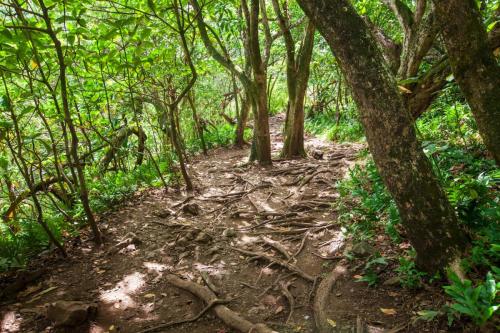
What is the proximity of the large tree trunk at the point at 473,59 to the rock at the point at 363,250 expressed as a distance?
68.7 inches

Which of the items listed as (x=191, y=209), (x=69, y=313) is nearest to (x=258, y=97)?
(x=191, y=209)

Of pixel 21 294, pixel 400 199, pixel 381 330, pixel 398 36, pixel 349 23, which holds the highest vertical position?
pixel 398 36

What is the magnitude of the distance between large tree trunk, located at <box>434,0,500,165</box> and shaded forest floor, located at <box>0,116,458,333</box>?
1.73 metres

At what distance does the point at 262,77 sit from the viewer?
358 inches

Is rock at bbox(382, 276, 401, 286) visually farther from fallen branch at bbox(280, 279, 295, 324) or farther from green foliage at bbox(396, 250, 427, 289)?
fallen branch at bbox(280, 279, 295, 324)

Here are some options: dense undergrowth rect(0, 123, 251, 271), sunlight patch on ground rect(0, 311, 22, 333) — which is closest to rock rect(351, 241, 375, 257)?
sunlight patch on ground rect(0, 311, 22, 333)

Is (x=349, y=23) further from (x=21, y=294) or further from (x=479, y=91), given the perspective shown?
(x=21, y=294)

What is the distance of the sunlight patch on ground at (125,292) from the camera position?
3.99 metres

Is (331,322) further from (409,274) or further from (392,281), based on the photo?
(409,274)

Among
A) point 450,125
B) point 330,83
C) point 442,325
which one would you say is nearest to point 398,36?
point 450,125

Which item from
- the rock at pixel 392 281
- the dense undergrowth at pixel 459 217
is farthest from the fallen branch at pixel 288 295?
the rock at pixel 392 281

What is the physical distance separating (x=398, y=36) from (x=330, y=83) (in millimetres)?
6963

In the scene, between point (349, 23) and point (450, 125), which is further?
point (450, 125)

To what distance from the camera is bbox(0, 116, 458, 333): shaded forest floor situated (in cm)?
338
